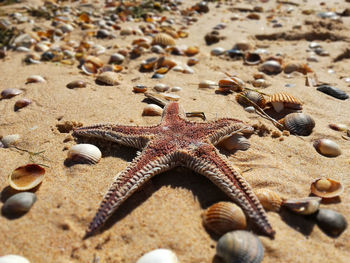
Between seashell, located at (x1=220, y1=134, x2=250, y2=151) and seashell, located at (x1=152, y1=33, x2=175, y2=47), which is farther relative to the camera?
seashell, located at (x1=152, y1=33, x2=175, y2=47)

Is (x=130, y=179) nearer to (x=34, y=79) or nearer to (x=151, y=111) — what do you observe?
(x=151, y=111)

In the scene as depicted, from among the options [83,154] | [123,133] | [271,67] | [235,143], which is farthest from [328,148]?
[83,154]

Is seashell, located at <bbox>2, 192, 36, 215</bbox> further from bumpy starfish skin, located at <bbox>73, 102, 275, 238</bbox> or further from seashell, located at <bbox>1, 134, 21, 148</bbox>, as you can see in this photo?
seashell, located at <bbox>1, 134, 21, 148</bbox>

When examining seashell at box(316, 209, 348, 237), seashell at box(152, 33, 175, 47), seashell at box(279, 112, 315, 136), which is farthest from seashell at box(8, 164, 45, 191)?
seashell at box(152, 33, 175, 47)

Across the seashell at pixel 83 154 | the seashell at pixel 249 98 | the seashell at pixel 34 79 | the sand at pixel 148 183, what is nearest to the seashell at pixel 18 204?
the sand at pixel 148 183

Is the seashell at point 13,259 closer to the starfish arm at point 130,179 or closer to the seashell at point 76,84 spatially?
the starfish arm at point 130,179

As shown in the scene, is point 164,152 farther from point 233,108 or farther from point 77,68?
point 77,68

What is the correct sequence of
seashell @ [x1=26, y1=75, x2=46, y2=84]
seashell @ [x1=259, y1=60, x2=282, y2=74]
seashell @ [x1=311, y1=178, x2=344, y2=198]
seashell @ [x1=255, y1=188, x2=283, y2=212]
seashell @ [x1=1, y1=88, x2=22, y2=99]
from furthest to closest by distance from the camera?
seashell @ [x1=259, y1=60, x2=282, y2=74] → seashell @ [x1=26, y1=75, x2=46, y2=84] → seashell @ [x1=1, y1=88, x2=22, y2=99] → seashell @ [x1=311, y1=178, x2=344, y2=198] → seashell @ [x1=255, y1=188, x2=283, y2=212]
